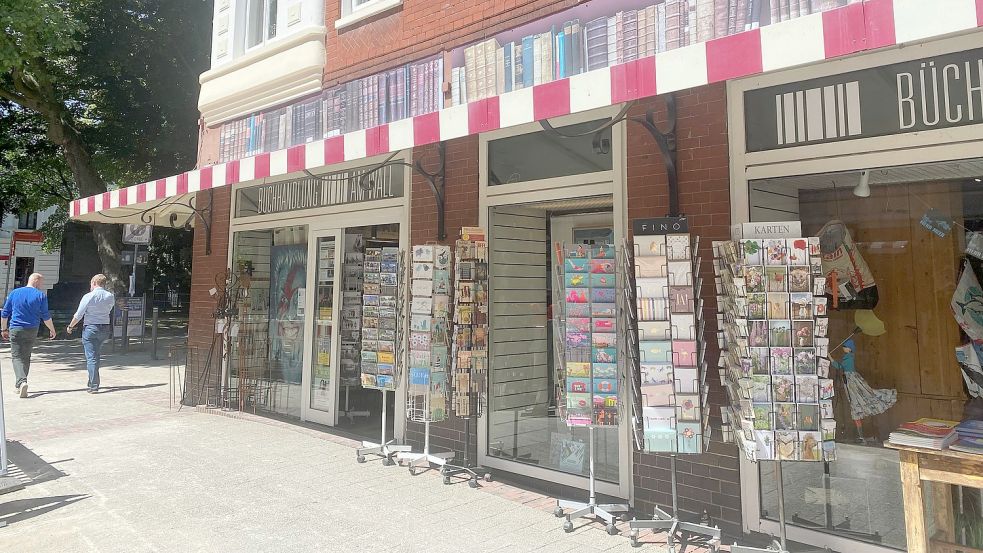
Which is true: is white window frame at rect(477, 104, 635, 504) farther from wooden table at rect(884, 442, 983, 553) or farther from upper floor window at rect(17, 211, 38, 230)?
upper floor window at rect(17, 211, 38, 230)

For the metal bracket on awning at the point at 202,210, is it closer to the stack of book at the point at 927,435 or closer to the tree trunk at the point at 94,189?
the tree trunk at the point at 94,189

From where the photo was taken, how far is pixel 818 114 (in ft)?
12.1

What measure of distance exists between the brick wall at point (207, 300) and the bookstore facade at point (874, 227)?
7.03 metres

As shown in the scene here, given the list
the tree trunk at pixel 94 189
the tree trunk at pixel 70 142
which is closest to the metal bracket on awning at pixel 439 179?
the tree trunk at pixel 94 189

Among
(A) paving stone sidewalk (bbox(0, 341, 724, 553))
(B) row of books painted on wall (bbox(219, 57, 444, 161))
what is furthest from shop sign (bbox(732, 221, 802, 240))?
(B) row of books painted on wall (bbox(219, 57, 444, 161))

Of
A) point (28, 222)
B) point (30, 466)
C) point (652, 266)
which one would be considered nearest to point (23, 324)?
point (30, 466)

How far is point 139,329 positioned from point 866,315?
1655 centimetres

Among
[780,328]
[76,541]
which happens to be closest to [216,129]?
[76,541]

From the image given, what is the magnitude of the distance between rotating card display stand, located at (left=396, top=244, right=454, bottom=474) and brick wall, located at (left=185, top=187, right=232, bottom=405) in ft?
14.4

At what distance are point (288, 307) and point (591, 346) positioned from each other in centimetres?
508

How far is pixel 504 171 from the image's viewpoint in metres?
5.31

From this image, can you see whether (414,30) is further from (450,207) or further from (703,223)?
(703,223)

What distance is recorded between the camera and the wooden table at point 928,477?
104 inches

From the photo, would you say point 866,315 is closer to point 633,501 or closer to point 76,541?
point 633,501
